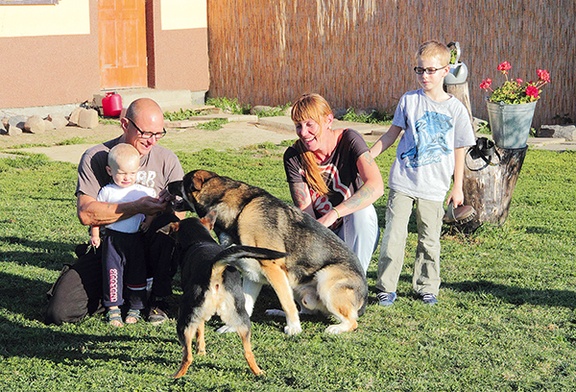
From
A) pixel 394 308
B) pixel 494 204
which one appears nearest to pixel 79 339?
pixel 394 308

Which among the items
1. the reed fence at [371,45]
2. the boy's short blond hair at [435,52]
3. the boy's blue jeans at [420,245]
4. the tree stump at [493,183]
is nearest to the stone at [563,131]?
the reed fence at [371,45]

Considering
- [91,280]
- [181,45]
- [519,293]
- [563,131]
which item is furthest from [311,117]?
[181,45]

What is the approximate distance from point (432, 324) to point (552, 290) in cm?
119

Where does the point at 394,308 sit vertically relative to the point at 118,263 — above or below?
below

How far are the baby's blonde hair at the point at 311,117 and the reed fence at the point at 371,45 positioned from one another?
31.3 feet

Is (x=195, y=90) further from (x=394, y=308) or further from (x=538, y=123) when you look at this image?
(x=394, y=308)

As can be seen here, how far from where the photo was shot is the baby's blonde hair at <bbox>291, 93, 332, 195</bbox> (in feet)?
18.4

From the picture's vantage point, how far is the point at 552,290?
247 inches

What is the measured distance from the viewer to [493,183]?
8.16 metres

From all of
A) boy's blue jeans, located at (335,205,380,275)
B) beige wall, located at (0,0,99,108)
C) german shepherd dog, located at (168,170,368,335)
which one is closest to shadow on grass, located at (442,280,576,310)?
boy's blue jeans, located at (335,205,380,275)

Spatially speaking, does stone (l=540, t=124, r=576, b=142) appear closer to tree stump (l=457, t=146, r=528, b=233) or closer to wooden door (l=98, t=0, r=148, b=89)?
tree stump (l=457, t=146, r=528, b=233)

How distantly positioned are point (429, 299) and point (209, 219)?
172 cm

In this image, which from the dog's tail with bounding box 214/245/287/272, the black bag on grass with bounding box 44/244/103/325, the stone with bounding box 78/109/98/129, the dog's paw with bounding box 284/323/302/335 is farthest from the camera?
the stone with bounding box 78/109/98/129

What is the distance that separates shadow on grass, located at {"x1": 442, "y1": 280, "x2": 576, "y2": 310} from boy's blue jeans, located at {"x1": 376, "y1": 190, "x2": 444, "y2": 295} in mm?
364
